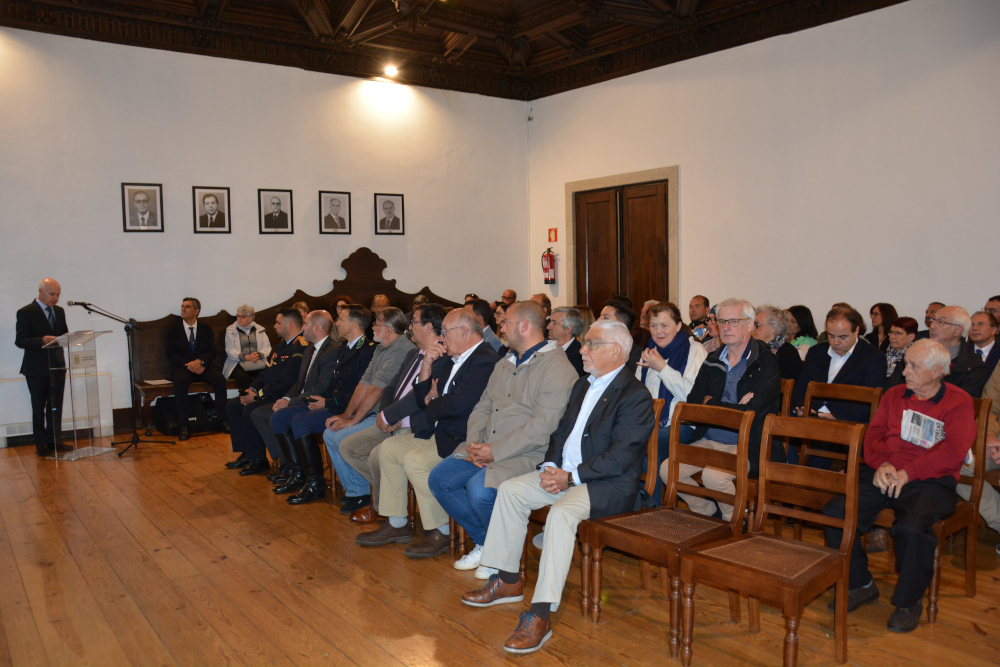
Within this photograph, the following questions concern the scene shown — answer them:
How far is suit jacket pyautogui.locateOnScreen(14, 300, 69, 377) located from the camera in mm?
7082

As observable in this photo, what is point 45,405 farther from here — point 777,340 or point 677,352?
point 777,340

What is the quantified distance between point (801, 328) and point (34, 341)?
7235 mm

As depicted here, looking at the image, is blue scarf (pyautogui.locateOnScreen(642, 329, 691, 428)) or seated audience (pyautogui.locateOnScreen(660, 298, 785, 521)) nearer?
seated audience (pyautogui.locateOnScreen(660, 298, 785, 521))

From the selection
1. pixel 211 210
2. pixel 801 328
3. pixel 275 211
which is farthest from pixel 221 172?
pixel 801 328

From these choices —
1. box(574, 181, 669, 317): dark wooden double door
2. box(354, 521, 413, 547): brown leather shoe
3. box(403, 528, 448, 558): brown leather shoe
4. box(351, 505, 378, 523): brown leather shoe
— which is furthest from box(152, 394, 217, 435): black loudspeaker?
box(574, 181, 669, 317): dark wooden double door

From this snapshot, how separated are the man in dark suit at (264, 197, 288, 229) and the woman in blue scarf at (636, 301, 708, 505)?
19.0 ft

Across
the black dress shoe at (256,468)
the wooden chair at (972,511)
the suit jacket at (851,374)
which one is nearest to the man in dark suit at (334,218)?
the black dress shoe at (256,468)

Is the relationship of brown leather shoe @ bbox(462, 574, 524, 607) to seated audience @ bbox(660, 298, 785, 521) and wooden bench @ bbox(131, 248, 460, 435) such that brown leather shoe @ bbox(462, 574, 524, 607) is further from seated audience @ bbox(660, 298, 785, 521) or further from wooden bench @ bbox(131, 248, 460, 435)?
wooden bench @ bbox(131, 248, 460, 435)

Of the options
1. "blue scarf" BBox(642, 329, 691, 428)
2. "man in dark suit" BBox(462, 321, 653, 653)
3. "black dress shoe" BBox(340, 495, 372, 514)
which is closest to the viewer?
"man in dark suit" BBox(462, 321, 653, 653)

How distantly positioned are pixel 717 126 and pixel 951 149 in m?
2.49

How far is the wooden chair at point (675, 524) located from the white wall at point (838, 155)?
463 centimetres

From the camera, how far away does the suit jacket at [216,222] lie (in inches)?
337

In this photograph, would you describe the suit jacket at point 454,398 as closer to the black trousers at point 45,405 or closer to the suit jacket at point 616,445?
the suit jacket at point 616,445

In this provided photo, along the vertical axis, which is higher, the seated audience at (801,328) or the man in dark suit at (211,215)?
the man in dark suit at (211,215)
